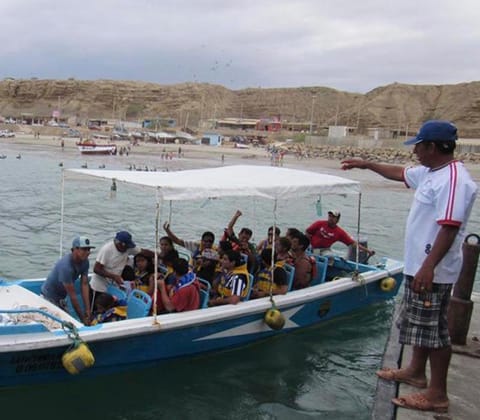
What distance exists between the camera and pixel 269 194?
289 inches

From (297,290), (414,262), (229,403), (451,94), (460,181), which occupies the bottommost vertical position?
(229,403)

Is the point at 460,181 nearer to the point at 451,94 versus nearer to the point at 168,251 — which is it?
the point at 168,251

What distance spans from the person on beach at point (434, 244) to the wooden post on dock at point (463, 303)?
5.53 ft

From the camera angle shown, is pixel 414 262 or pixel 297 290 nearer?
pixel 414 262

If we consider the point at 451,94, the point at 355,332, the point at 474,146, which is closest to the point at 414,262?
the point at 355,332

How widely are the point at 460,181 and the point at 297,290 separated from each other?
14.9 feet

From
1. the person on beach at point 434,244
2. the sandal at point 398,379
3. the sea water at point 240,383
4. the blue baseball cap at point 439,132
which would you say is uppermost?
the blue baseball cap at point 439,132

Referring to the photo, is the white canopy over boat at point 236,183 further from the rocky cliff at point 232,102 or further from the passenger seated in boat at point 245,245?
the rocky cliff at point 232,102

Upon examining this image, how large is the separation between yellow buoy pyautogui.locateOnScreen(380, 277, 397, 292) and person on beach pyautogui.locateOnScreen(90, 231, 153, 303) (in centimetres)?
456

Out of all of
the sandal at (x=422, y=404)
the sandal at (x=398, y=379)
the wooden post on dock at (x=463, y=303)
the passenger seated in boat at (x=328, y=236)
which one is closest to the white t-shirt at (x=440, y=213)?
the sandal at (x=422, y=404)

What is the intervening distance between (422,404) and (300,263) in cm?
401

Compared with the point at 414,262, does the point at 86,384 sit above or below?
below

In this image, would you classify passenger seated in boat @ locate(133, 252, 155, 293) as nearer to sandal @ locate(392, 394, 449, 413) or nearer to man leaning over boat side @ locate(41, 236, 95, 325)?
man leaning over boat side @ locate(41, 236, 95, 325)

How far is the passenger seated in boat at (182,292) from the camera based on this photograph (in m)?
6.91
